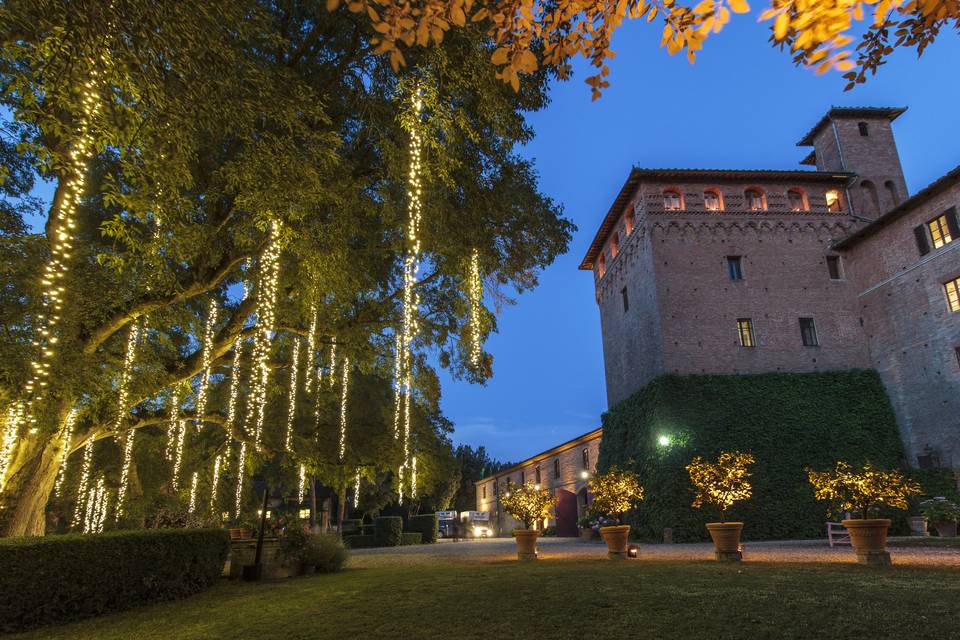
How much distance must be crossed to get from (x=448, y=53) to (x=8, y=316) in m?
8.71

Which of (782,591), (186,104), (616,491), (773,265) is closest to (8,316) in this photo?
(186,104)

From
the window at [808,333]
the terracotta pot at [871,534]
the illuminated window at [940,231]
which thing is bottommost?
the terracotta pot at [871,534]

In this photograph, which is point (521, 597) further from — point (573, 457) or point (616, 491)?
point (573, 457)

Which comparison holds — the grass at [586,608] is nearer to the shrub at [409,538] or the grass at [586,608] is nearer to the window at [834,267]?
the window at [834,267]

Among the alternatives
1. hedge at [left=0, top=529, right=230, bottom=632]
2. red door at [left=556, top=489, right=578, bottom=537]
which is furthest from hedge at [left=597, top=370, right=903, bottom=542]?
hedge at [left=0, top=529, right=230, bottom=632]

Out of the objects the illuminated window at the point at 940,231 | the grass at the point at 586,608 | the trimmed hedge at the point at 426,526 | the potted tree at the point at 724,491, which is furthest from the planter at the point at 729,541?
the trimmed hedge at the point at 426,526

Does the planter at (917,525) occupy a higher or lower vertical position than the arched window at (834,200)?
lower

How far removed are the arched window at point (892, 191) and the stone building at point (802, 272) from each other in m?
0.07

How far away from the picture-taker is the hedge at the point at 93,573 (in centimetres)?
692

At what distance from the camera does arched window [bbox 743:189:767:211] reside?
24.0m

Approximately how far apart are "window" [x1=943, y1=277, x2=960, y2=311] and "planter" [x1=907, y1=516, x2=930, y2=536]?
25.2ft

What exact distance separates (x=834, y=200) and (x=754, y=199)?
3725 millimetres

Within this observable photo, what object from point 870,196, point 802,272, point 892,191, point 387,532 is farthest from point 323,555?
point 892,191

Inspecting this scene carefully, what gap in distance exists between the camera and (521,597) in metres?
7.58
